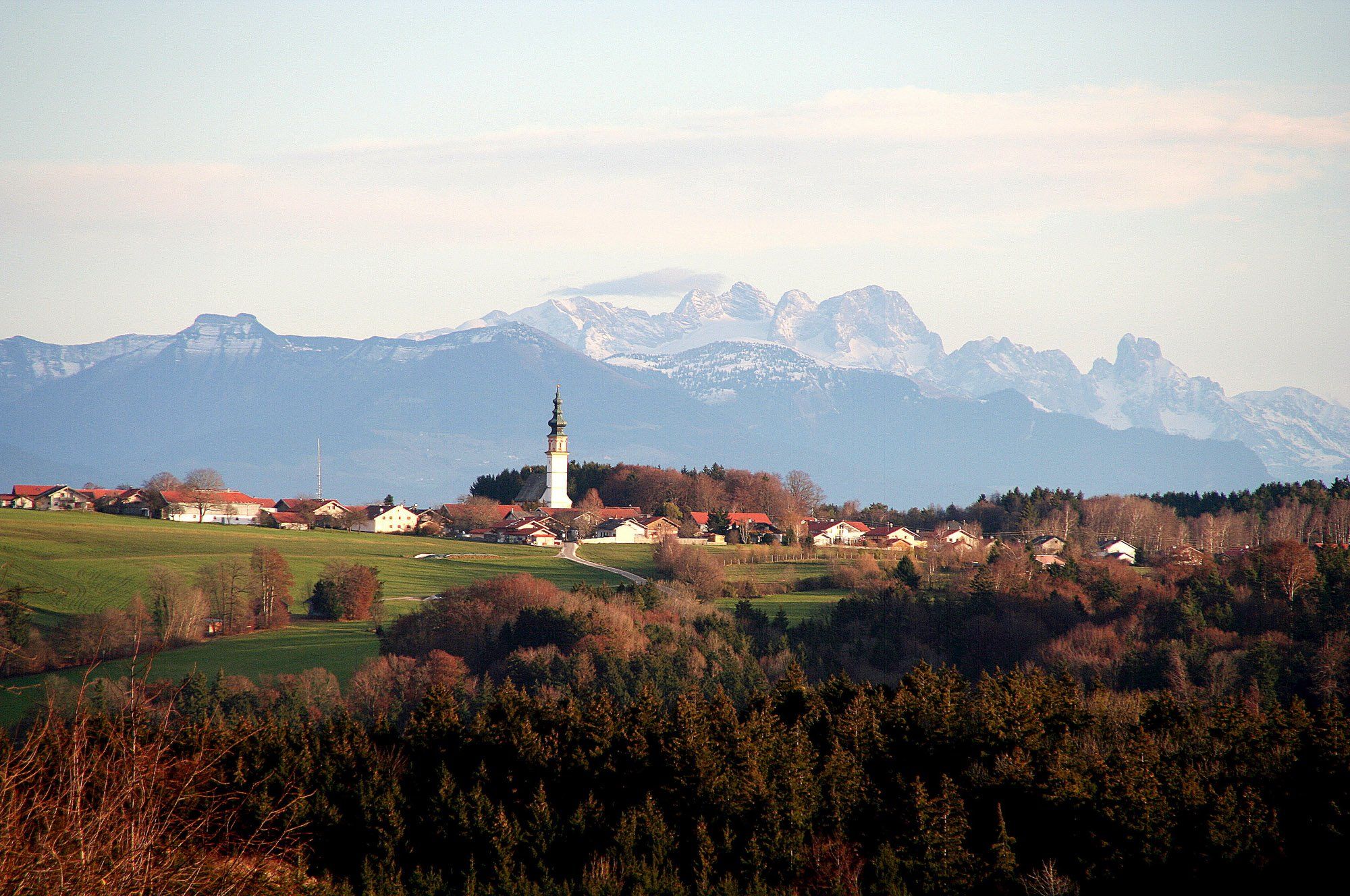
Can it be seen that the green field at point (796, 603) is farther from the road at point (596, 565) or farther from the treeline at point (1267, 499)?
the treeline at point (1267, 499)

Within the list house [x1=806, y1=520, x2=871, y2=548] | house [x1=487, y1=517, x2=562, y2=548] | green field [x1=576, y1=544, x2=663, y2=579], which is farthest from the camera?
house [x1=806, y1=520, x2=871, y2=548]

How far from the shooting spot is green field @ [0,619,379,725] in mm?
49500

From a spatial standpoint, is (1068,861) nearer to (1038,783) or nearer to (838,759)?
(1038,783)

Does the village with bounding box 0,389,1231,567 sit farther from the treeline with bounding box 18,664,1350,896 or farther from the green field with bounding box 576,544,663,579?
the treeline with bounding box 18,664,1350,896

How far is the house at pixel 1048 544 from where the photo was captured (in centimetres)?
10589

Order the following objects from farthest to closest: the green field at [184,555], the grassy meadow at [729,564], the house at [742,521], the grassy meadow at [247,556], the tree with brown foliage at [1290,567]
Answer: the house at [742,521], the grassy meadow at [729,564], the green field at [184,555], the tree with brown foliage at [1290,567], the grassy meadow at [247,556]

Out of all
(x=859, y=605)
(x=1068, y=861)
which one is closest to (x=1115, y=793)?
(x=1068, y=861)

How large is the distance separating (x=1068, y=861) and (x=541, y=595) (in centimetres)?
4269

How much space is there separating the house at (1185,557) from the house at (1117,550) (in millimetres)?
3572

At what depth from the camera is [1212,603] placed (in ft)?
218

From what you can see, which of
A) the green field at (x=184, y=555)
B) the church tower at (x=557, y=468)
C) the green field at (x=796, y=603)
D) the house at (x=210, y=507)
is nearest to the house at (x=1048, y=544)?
the green field at (x=796, y=603)

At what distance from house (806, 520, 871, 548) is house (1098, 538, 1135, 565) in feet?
69.6

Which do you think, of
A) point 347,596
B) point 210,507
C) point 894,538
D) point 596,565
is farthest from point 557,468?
point 347,596

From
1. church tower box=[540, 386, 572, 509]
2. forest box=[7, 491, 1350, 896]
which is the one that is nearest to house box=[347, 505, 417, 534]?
church tower box=[540, 386, 572, 509]
